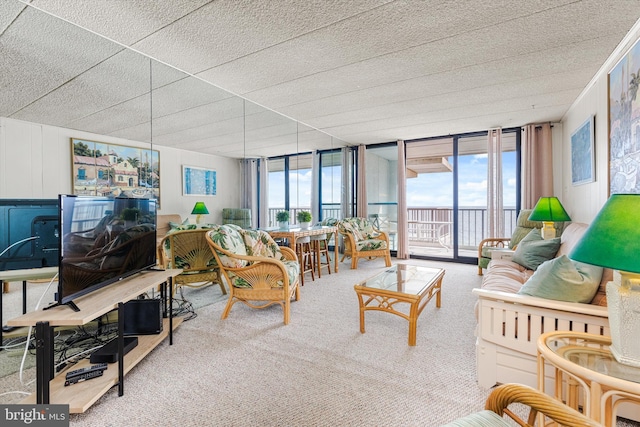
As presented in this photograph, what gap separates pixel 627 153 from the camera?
2.04 meters

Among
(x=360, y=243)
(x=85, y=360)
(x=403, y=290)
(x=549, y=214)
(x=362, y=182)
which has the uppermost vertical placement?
(x=362, y=182)

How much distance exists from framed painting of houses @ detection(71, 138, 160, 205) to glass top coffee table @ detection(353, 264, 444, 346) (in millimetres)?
2728

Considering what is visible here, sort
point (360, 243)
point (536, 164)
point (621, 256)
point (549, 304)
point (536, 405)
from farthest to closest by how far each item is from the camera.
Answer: point (360, 243), point (536, 164), point (549, 304), point (621, 256), point (536, 405)

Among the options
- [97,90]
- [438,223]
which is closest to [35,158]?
[97,90]

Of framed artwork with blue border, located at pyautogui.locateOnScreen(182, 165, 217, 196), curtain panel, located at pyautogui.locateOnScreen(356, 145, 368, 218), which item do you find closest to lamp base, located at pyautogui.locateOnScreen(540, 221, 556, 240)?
curtain panel, located at pyautogui.locateOnScreen(356, 145, 368, 218)

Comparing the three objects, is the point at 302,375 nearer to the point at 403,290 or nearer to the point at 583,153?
the point at 403,290

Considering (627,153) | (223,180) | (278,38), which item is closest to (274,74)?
(278,38)

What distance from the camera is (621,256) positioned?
3.19 feet

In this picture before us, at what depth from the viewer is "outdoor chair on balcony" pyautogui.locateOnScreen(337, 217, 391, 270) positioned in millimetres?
4680

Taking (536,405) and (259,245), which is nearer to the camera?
(536,405)

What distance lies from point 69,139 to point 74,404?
3.14 m

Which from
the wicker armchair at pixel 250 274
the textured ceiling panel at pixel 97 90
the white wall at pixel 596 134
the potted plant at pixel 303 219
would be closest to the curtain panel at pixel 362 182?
the potted plant at pixel 303 219

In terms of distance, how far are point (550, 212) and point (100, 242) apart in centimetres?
413

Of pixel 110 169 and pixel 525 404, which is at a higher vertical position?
pixel 110 169
